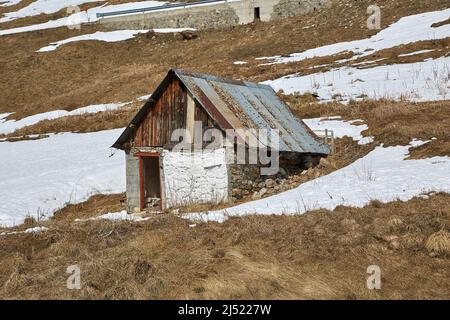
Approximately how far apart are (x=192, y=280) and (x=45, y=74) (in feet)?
154

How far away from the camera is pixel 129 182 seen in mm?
17547

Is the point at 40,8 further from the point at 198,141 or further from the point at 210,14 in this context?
the point at 198,141

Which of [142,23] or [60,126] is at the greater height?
[142,23]

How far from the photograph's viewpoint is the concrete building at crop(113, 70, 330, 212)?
15.9 metres

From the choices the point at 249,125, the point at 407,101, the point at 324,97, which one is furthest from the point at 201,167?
the point at 324,97

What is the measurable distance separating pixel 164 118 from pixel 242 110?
2819 millimetres

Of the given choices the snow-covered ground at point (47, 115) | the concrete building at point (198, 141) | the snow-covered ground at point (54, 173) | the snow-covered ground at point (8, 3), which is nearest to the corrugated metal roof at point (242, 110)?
the concrete building at point (198, 141)

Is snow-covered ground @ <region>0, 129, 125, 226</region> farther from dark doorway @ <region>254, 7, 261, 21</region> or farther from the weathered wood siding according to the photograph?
dark doorway @ <region>254, 7, 261, 21</region>

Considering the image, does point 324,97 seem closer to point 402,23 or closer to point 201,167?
point 201,167

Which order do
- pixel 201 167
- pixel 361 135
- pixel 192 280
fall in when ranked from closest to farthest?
pixel 192 280, pixel 201 167, pixel 361 135

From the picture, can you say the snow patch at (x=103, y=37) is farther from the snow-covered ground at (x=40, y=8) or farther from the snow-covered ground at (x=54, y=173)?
the snow-covered ground at (x=54, y=173)

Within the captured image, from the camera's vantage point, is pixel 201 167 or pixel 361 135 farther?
pixel 361 135

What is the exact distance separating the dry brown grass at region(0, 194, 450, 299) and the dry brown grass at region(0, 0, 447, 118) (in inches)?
1068

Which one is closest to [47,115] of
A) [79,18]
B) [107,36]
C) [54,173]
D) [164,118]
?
[54,173]
